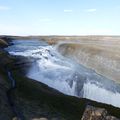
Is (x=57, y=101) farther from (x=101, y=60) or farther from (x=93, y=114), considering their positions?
(x=101, y=60)

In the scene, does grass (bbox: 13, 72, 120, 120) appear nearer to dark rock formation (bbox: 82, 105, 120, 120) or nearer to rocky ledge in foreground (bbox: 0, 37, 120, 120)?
rocky ledge in foreground (bbox: 0, 37, 120, 120)

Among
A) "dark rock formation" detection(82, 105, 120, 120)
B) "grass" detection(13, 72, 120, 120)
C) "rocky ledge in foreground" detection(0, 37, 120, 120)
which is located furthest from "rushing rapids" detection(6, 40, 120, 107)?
"dark rock formation" detection(82, 105, 120, 120)

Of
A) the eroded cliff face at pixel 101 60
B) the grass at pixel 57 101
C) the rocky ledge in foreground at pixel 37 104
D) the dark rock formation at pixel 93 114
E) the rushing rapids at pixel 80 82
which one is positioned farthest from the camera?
the eroded cliff face at pixel 101 60

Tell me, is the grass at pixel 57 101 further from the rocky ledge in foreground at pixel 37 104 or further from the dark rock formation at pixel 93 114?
the dark rock formation at pixel 93 114

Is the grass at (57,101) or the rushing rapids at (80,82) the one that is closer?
the grass at (57,101)

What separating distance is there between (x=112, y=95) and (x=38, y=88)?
8.50 metres

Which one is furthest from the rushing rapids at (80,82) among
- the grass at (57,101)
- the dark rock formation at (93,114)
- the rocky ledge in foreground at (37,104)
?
the dark rock formation at (93,114)

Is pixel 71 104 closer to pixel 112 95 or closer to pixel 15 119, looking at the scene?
pixel 15 119

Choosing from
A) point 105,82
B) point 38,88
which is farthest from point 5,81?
point 105,82

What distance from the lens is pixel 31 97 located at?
923 inches

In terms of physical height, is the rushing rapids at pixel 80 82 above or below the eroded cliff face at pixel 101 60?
below

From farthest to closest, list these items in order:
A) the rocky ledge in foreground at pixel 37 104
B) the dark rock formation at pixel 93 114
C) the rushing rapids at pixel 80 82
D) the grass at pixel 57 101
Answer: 1. the rushing rapids at pixel 80 82
2. the grass at pixel 57 101
3. the rocky ledge in foreground at pixel 37 104
4. the dark rock formation at pixel 93 114

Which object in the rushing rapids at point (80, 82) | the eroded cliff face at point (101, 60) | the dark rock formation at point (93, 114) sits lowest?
the rushing rapids at point (80, 82)

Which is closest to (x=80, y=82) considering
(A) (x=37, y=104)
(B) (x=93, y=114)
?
(A) (x=37, y=104)
